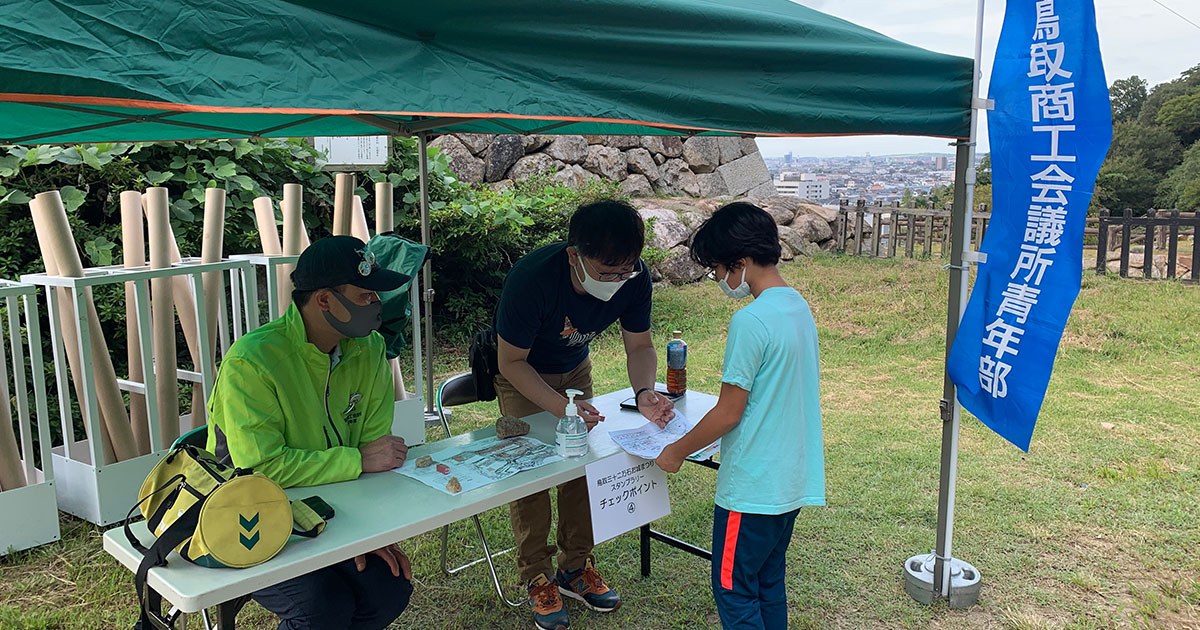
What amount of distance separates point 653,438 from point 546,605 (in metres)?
0.77

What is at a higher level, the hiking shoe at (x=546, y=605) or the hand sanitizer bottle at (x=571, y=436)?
the hand sanitizer bottle at (x=571, y=436)

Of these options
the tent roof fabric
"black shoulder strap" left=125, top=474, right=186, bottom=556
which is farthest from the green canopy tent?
"black shoulder strap" left=125, top=474, right=186, bottom=556

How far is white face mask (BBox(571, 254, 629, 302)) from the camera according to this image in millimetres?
2607

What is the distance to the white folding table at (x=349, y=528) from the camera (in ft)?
5.34

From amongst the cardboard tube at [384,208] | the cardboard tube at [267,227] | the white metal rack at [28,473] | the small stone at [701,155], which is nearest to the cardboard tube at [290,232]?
the cardboard tube at [267,227]

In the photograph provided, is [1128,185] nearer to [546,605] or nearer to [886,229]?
[886,229]

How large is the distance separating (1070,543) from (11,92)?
165 inches

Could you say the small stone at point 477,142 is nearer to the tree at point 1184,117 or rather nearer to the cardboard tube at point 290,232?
the cardboard tube at point 290,232

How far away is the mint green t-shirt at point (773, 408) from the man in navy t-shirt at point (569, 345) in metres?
0.59

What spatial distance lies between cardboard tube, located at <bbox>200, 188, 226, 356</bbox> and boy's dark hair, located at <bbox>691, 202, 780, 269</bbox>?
2.93 meters

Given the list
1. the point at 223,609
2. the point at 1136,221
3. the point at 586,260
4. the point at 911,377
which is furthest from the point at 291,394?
the point at 1136,221

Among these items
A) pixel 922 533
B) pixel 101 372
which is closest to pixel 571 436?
pixel 922 533

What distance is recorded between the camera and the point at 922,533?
3.73 m

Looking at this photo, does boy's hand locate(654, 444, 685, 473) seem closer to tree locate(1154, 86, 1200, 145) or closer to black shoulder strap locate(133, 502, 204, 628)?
black shoulder strap locate(133, 502, 204, 628)
